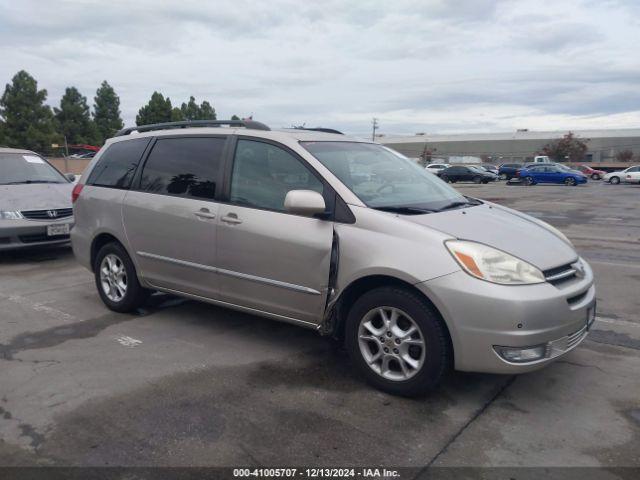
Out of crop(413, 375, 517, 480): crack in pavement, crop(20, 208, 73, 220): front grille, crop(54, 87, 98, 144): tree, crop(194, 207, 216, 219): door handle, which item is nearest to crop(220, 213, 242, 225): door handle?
crop(194, 207, 216, 219): door handle

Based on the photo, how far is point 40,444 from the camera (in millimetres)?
3129

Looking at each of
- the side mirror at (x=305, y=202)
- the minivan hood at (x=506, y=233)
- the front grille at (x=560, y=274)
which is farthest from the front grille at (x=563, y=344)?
the side mirror at (x=305, y=202)

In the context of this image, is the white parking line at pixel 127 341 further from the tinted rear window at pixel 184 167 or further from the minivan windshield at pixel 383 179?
the minivan windshield at pixel 383 179

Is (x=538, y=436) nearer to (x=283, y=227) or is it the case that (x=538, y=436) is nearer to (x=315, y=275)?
(x=315, y=275)

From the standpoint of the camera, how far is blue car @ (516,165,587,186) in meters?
36.0

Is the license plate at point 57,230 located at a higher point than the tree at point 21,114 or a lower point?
lower

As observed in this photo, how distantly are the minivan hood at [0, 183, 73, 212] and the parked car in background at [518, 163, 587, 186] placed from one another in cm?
3365

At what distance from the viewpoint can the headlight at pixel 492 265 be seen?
343 cm

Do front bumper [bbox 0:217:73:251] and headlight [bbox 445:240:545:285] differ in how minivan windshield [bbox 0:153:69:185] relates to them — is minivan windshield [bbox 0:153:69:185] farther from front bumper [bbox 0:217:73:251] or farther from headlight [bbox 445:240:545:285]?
headlight [bbox 445:240:545:285]

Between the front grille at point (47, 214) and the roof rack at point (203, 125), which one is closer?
the roof rack at point (203, 125)

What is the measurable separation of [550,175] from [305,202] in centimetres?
3655

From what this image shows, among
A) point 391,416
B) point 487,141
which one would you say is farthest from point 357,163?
point 487,141

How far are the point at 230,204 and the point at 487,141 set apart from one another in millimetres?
92391

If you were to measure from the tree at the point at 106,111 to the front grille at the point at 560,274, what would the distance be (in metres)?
52.3
